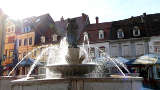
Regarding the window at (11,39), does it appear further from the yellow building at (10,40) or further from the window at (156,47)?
the window at (156,47)

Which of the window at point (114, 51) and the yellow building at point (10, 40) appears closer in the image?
the window at point (114, 51)

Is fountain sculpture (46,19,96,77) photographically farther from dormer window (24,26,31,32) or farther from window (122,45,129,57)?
dormer window (24,26,31,32)

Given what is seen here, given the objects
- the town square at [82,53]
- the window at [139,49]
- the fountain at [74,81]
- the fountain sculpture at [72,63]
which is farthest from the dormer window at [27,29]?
the fountain at [74,81]

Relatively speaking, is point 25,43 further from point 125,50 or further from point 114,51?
point 125,50

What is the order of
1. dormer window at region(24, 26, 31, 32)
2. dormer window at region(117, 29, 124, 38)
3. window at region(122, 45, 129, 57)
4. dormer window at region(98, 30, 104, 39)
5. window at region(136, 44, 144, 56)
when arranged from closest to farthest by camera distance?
window at region(136, 44, 144, 56) < window at region(122, 45, 129, 57) < dormer window at region(117, 29, 124, 38) < dormer window at region(98, 30, 104, 39) < dormer window at region(24, 26, 31, 32)

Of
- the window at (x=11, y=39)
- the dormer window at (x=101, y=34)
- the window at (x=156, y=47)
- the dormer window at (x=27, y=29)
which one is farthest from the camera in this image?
the window at (x=11, y=39)

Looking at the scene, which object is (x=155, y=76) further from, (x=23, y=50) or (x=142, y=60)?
(x=23, y=50)

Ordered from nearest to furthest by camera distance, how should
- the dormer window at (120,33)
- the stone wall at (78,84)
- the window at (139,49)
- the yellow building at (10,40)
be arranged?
1. the stone wall at (78,84)
2. the window at (139,49)
3. the dormer window at (120,33)
4. the yellow building at (10,40)

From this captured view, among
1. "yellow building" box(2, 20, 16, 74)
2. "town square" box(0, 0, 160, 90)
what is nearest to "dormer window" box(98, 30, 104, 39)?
"town square" box(0, 0, 160, 90)

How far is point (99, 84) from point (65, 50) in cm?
292

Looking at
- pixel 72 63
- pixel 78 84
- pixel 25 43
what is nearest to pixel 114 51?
pixel 25 43

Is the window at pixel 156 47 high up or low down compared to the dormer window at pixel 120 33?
down

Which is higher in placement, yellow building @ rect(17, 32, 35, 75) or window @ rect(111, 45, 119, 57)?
yellow building @ rect(17, 32, 35, 75)

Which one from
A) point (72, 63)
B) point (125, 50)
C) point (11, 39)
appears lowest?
point (72, 63)
